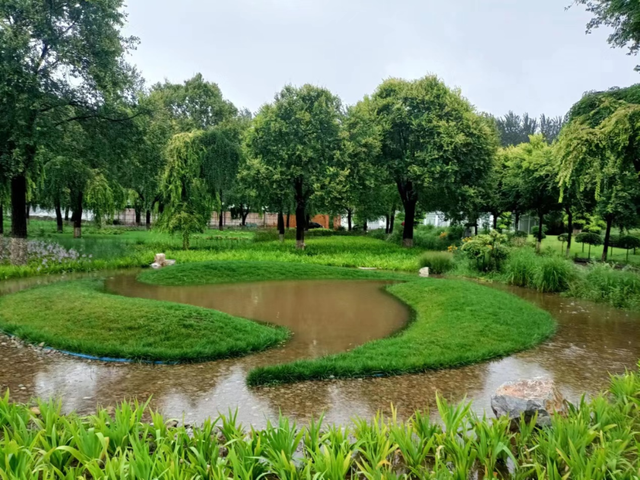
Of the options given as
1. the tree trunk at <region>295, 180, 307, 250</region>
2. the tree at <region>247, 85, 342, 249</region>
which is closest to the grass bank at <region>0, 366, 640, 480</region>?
the tree at <region>247, 85, 342, 249</region>

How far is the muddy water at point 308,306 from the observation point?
754 centimetres

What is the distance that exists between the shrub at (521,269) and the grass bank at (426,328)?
2.91 meters

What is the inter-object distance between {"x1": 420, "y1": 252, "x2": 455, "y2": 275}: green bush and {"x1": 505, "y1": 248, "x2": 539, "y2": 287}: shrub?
2077 millimetres

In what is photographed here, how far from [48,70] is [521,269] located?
1569 cm

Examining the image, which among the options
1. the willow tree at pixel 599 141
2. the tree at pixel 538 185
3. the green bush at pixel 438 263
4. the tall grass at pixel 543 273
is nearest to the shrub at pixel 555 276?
the tall grass at pixel 543 273

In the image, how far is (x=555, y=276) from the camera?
1245 cm

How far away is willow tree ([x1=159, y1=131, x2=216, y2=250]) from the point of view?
19172 mm

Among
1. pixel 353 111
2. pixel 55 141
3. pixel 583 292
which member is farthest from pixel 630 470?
pixel 353 111

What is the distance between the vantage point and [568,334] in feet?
26.7

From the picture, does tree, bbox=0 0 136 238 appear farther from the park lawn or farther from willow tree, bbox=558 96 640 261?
willow tree, bbox=558 96 640 261

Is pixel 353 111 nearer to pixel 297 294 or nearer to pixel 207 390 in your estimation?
pixel 297 294

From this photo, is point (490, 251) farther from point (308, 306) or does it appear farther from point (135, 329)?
point (135, 329)

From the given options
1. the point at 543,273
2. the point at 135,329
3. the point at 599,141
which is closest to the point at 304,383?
the point at 135,329

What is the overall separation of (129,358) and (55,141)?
1011cm
